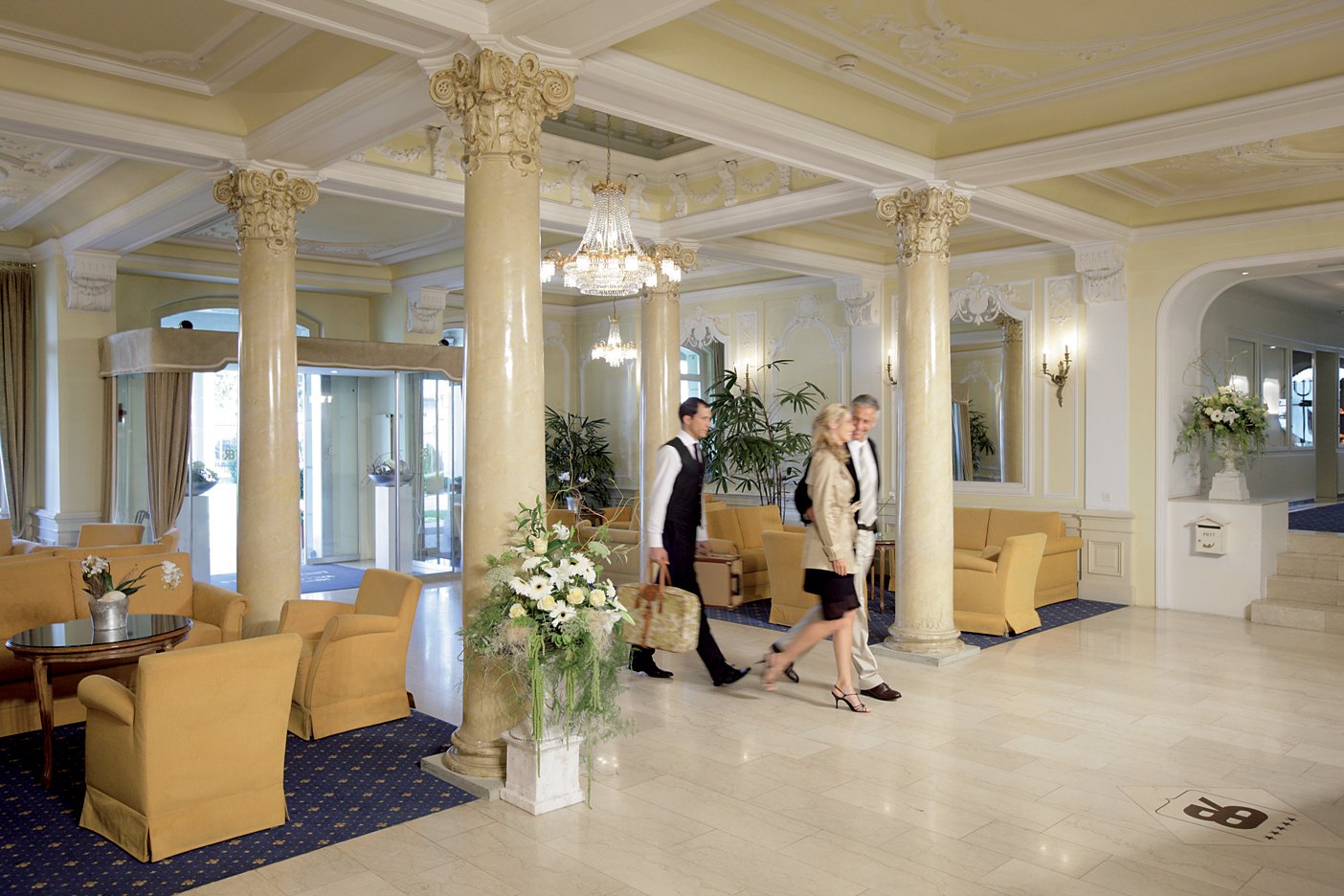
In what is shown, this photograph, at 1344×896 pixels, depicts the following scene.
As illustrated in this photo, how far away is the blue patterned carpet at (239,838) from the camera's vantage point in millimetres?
3541

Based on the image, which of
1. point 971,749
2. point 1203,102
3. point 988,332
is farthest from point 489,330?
point 988,332

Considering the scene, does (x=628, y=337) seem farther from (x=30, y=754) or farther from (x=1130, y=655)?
(x=30, y=754)

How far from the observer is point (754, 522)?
10250 millimetres

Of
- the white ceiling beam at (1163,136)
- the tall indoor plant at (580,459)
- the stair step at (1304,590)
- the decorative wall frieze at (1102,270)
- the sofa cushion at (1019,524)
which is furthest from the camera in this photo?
the tall indoor plant at (580,459)

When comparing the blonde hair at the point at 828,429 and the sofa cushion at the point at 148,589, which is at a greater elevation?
the blonde hair at the point at 828,429

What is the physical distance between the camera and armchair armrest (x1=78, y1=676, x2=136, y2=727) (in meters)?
3.70

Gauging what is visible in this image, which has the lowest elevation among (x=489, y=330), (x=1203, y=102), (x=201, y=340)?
(x=489, y=330)

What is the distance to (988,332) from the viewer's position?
10727 millimetres

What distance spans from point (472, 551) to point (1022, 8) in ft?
13.0

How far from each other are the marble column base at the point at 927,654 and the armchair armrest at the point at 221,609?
437 centimetres

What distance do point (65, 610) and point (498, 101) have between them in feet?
13.1

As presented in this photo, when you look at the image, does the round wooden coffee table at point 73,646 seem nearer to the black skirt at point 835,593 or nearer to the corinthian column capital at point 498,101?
the corinthian column capital at point 498,101

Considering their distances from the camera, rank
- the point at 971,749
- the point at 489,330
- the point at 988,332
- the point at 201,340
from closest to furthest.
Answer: the point at 489,330
the point at 971,749
the point at 201,340
the point at 988,332

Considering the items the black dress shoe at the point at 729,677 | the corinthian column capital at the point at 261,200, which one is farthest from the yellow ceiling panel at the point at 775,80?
the black dress shoe at the point at 729,677
